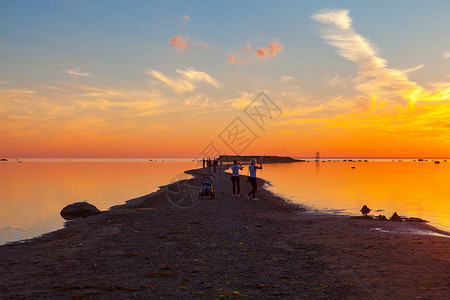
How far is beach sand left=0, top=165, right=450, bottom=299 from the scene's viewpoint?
7180 millimetres

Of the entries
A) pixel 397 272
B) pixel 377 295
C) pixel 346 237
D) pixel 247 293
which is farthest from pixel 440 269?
pixel 247 293

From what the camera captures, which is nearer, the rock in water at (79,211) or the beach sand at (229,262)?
the beach sand at (229,262)

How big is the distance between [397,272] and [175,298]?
572cm

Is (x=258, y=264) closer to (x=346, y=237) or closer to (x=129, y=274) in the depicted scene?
(x=129, y=274)

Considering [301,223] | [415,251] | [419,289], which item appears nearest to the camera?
[419,289]

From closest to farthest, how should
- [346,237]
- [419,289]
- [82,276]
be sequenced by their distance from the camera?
[419,289] → [82,276] → [346,237]

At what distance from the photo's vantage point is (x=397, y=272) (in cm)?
846

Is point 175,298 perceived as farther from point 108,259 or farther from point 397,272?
point 397,272

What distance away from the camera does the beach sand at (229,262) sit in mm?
7180

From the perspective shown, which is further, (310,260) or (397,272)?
(310,260)

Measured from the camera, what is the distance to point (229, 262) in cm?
917

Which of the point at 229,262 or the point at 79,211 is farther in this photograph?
the point at 79,211

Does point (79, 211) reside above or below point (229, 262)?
below

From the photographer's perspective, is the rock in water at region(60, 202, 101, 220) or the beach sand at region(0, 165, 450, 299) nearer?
the beach sand at region(0, 165, 450, 299)
